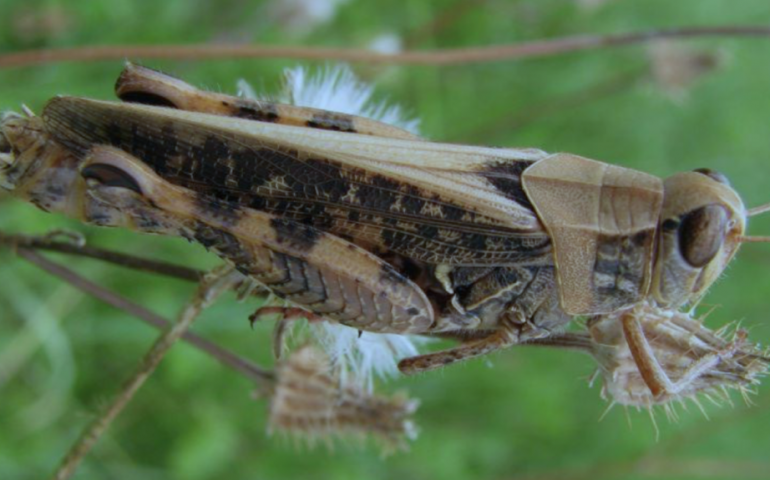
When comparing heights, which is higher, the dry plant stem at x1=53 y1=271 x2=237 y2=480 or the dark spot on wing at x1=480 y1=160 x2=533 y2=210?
the dark spot on wing at x1=480 y1=160 x2=533 y2=210

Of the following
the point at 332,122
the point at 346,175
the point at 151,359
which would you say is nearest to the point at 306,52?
the point at 332,122

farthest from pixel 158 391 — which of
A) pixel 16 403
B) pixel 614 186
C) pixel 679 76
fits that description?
pixel 679 76

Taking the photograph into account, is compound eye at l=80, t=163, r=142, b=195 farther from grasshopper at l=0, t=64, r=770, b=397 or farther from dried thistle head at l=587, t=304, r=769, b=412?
dried thistle head at l=587, t=304, r=769, b=412

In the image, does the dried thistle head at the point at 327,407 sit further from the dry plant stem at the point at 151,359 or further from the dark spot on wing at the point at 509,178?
the dark spot on wing at the point at 509,178

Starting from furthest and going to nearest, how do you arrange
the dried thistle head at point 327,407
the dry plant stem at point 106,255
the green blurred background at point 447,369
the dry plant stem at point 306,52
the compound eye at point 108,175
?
the green blurred background at point 447,369 < the dry plant stem at point 306,52 < the dried thistle head at point 327,407 < the dry plant stem at point 106,255 < the compound eye at point 108,175

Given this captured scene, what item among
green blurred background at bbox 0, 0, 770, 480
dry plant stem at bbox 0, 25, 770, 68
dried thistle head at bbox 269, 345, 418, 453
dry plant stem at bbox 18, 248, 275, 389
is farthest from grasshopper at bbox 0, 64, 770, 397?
dry plant stem at bbox 0, 25, 770, 68

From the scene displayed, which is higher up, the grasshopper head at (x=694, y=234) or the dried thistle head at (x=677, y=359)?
the grasshopper head at (x=694, y=234)

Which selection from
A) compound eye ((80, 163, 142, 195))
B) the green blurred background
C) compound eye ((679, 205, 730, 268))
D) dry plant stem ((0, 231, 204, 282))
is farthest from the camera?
the green blurred background

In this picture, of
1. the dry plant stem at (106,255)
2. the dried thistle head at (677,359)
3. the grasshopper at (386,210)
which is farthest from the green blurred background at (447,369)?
the dried thistle head at (677,359)
